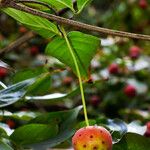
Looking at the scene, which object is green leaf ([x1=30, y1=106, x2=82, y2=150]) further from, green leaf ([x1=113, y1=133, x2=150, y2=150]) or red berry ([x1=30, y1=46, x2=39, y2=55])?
red berry ([x1=30, y1=46, x2=39, y2=55])

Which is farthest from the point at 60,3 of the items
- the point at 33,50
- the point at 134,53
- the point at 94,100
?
the point at 33,50

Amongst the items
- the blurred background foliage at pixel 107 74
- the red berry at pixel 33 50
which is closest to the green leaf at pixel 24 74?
the blurred background foliage at pixel 107 74

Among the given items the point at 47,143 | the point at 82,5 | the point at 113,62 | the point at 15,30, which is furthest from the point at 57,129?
the point at 15,30

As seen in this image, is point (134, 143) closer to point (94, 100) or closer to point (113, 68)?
point (94, 100)

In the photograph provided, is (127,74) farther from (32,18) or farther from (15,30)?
(32,18)

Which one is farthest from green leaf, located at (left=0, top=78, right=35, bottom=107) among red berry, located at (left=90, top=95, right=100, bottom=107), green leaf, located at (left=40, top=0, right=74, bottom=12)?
red berry, located at (left=90, top=95, right=100, bottom=107)

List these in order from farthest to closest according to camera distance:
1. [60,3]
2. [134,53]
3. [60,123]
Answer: [134,53] < [60,123] < [60,3]
